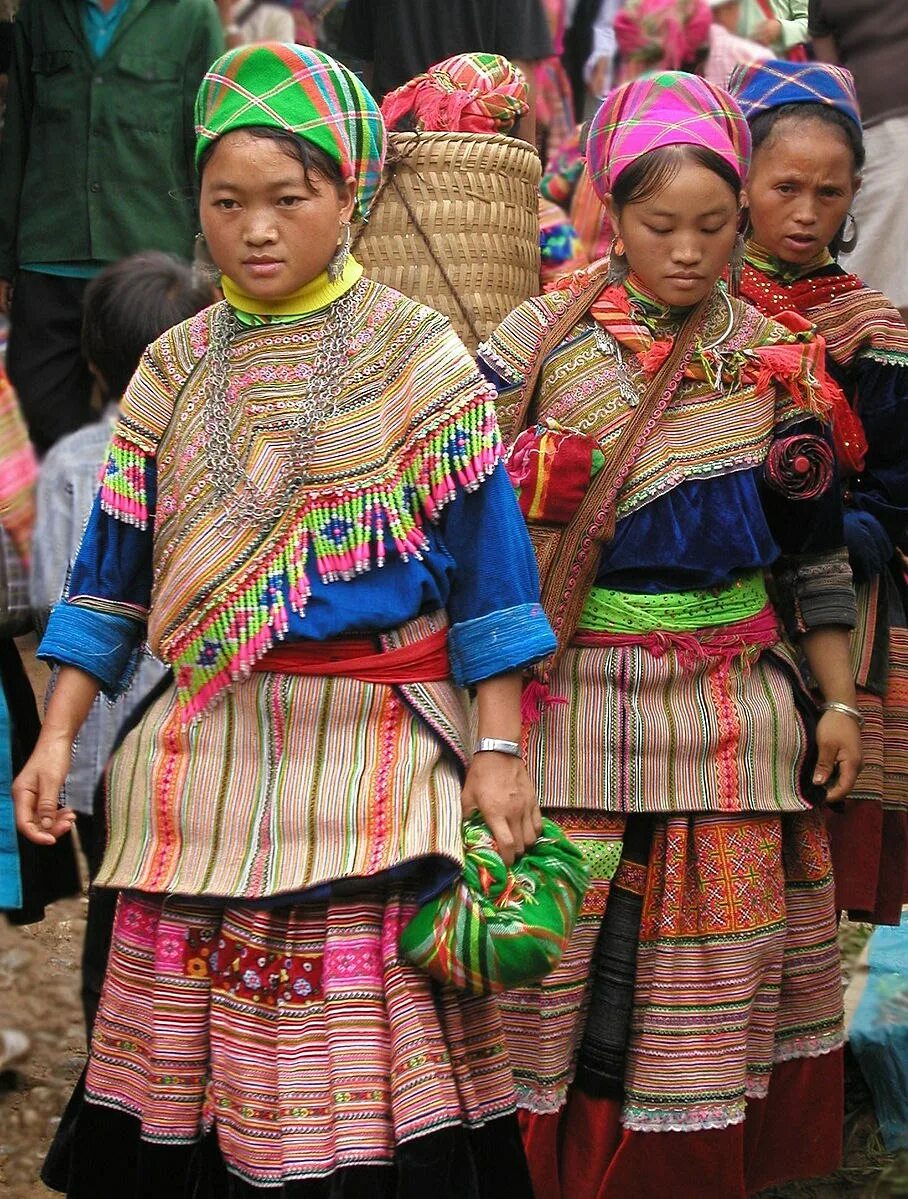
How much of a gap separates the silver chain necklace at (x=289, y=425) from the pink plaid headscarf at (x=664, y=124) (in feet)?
3.05

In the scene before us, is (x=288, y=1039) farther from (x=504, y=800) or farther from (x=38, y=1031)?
(x=38, y=1031)

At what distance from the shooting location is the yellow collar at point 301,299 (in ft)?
9.79

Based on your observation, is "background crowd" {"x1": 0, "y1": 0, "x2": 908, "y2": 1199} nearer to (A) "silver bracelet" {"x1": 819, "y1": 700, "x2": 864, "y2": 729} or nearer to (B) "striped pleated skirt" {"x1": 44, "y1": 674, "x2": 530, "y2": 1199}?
(A) "silver bracelet" {"x1": 819, "y1": 700, "x2": 864, "y2": 729}

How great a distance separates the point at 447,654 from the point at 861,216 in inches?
141

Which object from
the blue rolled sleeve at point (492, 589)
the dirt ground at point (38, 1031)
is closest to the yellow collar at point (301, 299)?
the blue rolled sleeve at point (492, 589)

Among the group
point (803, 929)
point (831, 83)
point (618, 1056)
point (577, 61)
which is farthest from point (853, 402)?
point (577, 61)

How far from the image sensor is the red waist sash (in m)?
2.91

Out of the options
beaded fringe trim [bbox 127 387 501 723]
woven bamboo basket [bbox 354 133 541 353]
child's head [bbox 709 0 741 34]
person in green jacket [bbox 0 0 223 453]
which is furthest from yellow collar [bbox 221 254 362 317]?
child's head [bbox 709 0 741 34]

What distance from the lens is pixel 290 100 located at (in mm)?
2922

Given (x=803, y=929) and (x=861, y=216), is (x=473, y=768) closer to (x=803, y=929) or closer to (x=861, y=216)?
(x=803, y=929)

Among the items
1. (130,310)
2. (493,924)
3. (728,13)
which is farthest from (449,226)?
(728,13)

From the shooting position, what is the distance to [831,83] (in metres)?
4.36

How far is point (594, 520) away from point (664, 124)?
2.59ft

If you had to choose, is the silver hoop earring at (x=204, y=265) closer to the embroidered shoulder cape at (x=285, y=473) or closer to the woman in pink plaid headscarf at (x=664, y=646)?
the embroidered shoulder cape at (x=285, y=473)
